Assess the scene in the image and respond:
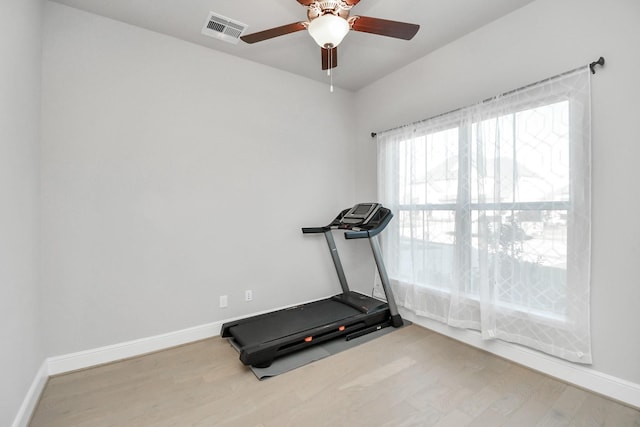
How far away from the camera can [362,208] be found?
3188mm

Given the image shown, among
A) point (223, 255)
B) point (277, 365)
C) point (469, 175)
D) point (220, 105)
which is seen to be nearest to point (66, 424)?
point (277, 365)

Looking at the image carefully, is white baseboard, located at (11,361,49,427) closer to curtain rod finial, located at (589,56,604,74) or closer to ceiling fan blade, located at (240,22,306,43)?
ceiling fan blade, located at (240,22,306,43)

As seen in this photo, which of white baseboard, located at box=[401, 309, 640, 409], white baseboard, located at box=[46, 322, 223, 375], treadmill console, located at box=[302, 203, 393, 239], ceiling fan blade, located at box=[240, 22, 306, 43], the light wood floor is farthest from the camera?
treadmill console, located at box=[302, 203, 393, 239]

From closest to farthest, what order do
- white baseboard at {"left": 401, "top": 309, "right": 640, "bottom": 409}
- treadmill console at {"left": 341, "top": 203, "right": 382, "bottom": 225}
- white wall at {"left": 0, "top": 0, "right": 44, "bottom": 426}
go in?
white wall at {"left": 0, "top": 0, "right": 44, "bottom": 426} < white baseboard at {"left": 401, "top": 309, "right": 640, "bottom": 409} < treadmill console at {"left": 341, "top": 203, "right": 382, "bottom": 225}

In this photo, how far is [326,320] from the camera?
272cm

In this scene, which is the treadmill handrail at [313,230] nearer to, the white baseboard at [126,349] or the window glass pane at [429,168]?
the window glass pane at [429,168]

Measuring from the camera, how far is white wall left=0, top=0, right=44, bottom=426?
1.45 metres

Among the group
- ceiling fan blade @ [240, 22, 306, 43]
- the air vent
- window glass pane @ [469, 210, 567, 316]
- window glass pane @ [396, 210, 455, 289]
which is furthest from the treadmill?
the air vent

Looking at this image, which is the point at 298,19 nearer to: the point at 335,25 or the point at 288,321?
the point at 335,25

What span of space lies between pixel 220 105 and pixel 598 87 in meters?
3.01

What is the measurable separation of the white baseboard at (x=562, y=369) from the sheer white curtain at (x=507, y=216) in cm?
9

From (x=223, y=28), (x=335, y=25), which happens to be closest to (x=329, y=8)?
(x=335, y=25)

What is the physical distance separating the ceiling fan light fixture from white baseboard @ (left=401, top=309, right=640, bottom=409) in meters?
2.63

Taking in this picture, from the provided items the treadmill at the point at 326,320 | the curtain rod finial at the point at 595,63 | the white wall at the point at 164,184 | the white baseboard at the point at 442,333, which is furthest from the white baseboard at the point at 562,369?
the curtain rod finial at the point at 595,63
